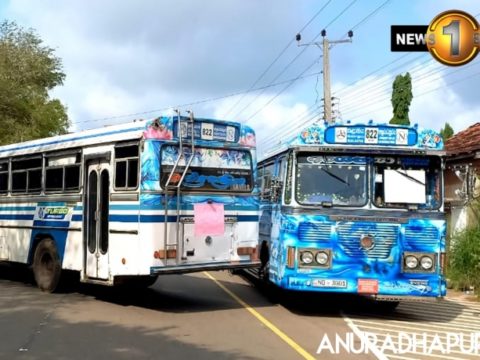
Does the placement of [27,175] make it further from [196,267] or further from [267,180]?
[267,180]

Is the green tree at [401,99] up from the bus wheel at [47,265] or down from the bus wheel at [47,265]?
up

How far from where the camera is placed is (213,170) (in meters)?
10.8

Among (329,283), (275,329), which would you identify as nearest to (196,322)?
(275,329)

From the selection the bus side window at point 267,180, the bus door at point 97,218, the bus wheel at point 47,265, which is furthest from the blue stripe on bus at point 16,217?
the bus side window at point 267,180

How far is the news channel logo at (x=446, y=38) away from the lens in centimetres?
982

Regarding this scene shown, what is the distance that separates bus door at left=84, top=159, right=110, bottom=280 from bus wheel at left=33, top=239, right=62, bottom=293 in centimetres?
124

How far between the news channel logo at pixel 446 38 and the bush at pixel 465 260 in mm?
5497

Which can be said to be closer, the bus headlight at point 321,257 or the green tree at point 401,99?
the bus headlight at point 321,257

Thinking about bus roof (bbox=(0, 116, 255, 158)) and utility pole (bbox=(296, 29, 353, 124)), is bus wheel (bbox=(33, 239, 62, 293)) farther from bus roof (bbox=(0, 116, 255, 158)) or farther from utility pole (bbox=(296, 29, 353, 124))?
utility pole (bbox=(296, 29, 353, 124))

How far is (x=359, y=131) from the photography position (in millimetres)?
10156

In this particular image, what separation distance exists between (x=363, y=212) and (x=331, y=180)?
→ 0.74 meters

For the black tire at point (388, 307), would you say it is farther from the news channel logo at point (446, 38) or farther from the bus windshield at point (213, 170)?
the news channel logo at point (446, 38)

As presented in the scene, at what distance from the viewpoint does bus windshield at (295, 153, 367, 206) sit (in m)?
10.0

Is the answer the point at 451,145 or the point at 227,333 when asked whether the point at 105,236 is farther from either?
the point at 451,145
